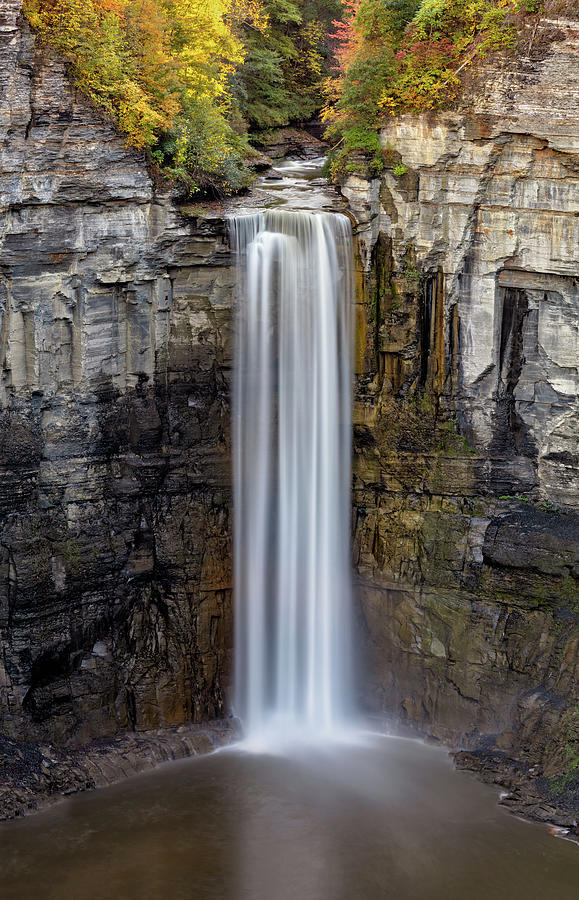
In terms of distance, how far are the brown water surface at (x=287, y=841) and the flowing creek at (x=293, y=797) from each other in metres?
0.04

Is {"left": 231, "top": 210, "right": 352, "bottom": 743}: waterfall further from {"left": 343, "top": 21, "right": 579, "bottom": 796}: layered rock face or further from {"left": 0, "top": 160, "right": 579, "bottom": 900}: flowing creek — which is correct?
{"left": 343, "top": 21, "right": 579, "bottom": 796}: layered rock face

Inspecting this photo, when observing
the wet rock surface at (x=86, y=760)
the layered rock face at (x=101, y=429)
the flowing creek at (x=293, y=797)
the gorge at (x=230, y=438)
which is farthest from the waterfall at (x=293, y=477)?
the wet rock surface at (x=86, y=760)

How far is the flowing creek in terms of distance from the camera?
2048 cm

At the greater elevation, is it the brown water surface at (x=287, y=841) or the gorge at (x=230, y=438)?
the gorge at (x=230, y=438)

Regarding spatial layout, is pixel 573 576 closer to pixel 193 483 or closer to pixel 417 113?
pixel 193 483

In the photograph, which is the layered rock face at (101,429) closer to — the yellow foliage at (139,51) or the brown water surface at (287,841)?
the yellow foliage at (139,51)

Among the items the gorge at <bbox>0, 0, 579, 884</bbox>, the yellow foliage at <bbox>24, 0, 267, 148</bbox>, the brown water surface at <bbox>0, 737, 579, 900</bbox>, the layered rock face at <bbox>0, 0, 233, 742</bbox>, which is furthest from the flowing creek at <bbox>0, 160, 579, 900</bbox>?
the yellow foliage at <bbox>24, 0, 267, 148</bbox>

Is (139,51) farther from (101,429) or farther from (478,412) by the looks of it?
(478,412)

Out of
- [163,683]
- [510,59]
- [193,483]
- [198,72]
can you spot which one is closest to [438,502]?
[193,483]

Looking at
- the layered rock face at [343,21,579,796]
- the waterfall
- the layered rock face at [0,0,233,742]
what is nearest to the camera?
the layered rock face at [0,0,233,742]

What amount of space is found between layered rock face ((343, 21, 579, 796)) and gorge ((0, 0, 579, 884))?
6 cm

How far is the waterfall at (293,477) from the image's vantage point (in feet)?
87.4

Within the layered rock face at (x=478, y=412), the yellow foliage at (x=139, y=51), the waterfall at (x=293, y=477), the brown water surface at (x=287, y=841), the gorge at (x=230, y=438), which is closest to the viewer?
the brown water surface at (x=287, y=841)

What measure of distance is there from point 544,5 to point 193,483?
47.6 feet
